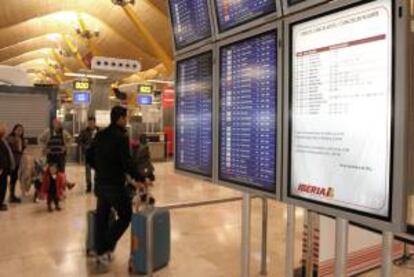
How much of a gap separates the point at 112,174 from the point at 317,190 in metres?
2.89

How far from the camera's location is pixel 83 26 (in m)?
19.4

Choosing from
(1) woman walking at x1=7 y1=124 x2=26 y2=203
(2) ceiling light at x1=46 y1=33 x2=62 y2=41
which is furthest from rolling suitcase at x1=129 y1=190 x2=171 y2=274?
(2) ceiling light at x1=46 y1=33 x2=62 y2=41

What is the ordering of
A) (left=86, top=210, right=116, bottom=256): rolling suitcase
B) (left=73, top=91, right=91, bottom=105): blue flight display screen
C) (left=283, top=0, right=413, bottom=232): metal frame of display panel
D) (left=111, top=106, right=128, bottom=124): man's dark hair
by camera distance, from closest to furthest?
(left=283, top=0, right=413, bottom=232): metal frame of display panel
(left=111, top=106, right=128, bottom=124): man's dark hair
(left=86, top=210, right=116, bottom=256): rolling suitcase
(left=73, top=91, right=91, bottom=105): blue flight display screen

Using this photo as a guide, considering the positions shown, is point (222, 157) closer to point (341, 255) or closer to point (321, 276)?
point (341, 255)

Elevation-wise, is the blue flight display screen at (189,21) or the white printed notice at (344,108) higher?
the blue flight display screen at (189,21)

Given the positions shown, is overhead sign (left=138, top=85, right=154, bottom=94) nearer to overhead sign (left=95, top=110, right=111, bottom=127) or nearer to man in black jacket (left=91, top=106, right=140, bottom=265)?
overhead sign (left=95, top=110, right=111, bottom=127)

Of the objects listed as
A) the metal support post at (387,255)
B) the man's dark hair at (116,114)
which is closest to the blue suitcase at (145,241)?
the man's dark hair at (116,114)

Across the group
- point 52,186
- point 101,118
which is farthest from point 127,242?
point 101,118

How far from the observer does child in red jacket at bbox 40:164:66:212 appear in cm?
779

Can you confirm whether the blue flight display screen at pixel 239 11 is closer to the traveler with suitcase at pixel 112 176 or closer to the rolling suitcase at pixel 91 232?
the traveler with suitcase at pixel 112 176

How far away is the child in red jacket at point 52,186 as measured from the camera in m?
7.79

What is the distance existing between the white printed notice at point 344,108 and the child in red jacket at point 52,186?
260 inches

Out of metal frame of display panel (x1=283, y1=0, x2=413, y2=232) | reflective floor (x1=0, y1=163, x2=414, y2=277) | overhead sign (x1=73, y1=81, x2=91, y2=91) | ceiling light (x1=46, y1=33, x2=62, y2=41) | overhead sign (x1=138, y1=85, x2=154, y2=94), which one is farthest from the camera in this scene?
ceiling light (x1=46, y1=33, x2=62, y2=41)

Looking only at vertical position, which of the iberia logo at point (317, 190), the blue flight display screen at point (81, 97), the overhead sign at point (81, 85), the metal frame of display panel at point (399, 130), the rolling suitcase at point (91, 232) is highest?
the overhead sign at point (81, 85)
